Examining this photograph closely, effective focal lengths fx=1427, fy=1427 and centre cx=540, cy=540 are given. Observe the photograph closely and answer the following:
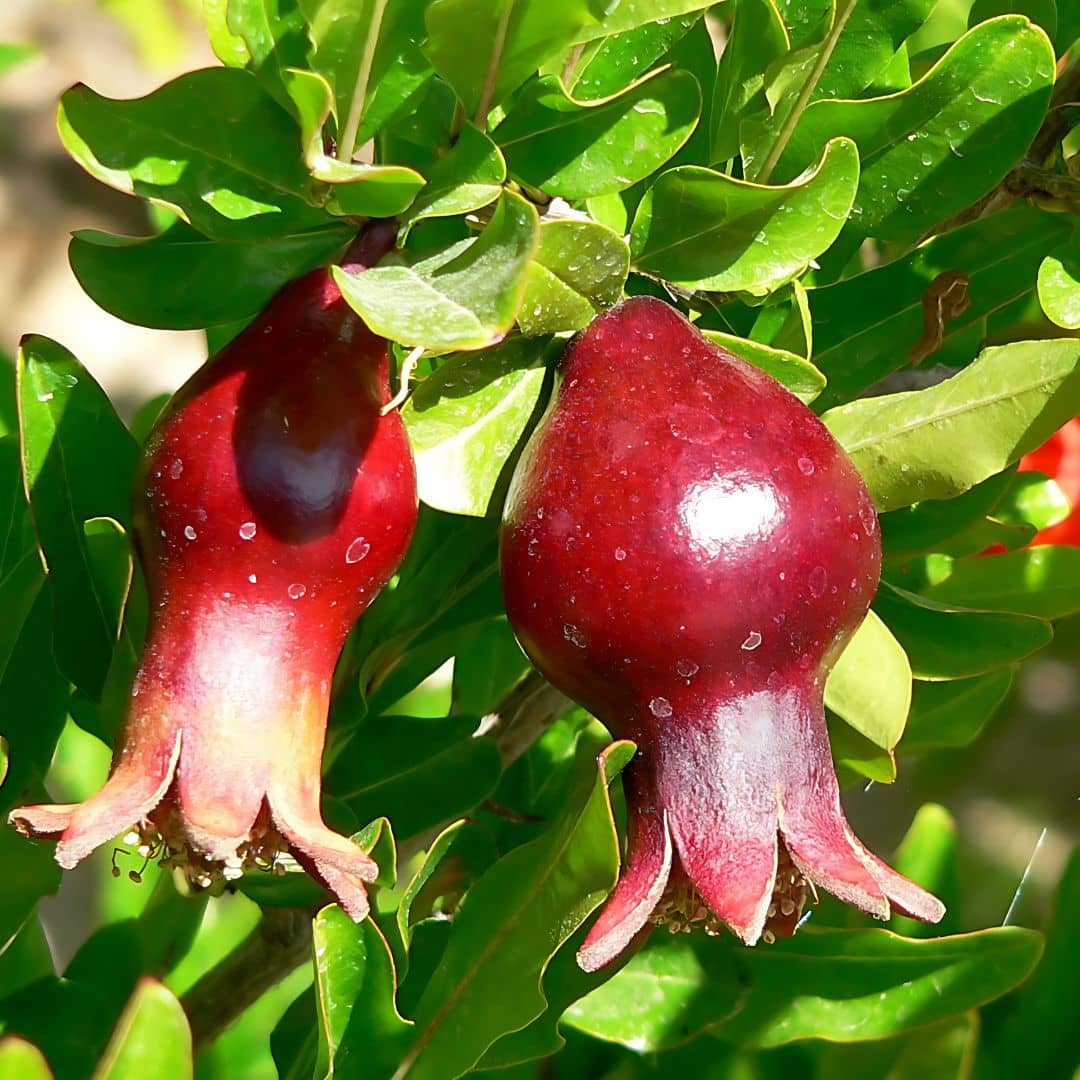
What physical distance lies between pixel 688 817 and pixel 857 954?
430 mm

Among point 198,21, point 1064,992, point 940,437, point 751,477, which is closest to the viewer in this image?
point 751,477

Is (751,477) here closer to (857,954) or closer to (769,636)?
(769,636)

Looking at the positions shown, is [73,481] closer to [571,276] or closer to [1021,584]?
[571,276]

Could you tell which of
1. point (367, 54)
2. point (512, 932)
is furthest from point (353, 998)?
point (367, 54)

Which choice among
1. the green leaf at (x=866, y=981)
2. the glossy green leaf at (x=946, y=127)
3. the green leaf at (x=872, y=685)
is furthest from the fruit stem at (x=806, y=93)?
the green leaf at (x=866, y=981)

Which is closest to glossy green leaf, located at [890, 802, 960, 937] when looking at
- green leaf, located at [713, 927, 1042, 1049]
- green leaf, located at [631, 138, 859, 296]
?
green leaf, located at [713, 927, 1042, 1049]

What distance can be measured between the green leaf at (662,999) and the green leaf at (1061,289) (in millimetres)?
472

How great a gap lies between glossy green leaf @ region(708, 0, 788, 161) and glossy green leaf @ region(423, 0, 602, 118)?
14 cm

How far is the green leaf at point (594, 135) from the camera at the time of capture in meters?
0.64

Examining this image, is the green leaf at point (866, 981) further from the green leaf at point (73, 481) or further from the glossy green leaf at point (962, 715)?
the green leaf at point (73, 481)

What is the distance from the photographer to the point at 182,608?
1.95 ft

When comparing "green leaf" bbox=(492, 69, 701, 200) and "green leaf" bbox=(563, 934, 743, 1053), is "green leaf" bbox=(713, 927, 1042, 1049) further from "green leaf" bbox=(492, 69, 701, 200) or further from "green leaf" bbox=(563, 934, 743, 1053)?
"green leaf" bbox=(492, 69, 701, 200)

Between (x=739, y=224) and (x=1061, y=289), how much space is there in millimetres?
221

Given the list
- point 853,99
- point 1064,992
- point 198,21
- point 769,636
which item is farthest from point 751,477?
point 198,21
